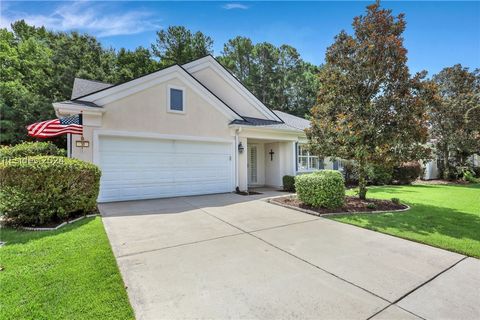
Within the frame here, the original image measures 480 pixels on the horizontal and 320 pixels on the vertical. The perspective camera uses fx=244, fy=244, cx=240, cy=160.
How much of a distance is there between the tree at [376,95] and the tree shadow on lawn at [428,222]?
5.95ft

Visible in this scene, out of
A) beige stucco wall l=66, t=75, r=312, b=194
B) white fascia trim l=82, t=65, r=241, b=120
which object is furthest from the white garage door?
white fascia trim l=82, t=65, r=241, b=120

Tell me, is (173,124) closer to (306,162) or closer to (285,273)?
(285,273)

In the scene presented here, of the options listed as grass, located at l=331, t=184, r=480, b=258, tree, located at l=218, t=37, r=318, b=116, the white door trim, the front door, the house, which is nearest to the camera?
grass, located at l=331, t=184, r=480, b=258

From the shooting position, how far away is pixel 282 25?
34.3 ft

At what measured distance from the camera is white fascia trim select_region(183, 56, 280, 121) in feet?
41.7

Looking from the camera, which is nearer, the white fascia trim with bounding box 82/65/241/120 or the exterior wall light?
the white fascia trim with bounding box 82/65/241/120

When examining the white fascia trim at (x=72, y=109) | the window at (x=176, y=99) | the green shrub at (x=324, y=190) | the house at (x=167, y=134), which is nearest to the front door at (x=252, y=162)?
the house at (x=167, y=134)

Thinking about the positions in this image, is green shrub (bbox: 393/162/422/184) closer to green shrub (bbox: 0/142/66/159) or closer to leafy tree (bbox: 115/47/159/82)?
green shrub (bbox: 0/142/66/159)

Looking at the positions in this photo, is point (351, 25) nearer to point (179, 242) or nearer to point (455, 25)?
point (455, 25)

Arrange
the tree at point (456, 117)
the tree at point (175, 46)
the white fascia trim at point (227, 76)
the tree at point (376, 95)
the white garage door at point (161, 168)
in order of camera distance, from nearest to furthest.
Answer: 1. the tree at point (376, 95)
2. the white garage door at point (161, 168)
3. the white fascia trim at point (227, 76)
4. the tree at point (456, 117)
5. the tree at point (175, 46)

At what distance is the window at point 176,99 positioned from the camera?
1016 cm

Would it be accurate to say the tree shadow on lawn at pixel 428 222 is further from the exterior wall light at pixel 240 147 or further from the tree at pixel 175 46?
the tree at pixel 175 46

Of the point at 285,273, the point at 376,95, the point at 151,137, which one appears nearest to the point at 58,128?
the point at 151,137

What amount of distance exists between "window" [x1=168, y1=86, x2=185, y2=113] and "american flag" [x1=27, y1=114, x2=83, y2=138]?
3337 mm
